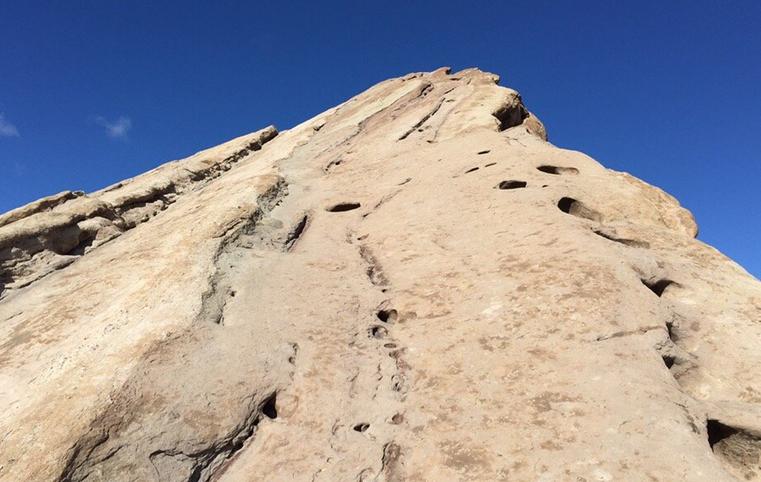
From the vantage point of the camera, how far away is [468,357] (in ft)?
20.3

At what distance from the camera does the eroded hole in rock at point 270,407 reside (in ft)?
19.0

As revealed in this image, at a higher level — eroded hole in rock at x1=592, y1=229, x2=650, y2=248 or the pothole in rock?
the pothole in rock

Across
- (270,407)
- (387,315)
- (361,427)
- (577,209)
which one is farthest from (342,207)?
(361,427)

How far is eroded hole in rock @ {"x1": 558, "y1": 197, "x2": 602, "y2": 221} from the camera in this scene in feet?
30.4

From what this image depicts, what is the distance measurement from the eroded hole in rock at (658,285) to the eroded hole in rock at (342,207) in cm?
564

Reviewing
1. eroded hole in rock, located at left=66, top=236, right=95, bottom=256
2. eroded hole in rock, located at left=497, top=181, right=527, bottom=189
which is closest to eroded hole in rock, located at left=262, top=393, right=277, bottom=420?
eroded hole in rock, located at left=497, top=181, right=527, bottom=189

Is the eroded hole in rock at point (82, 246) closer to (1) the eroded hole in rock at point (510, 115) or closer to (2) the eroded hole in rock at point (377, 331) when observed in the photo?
(2) the eroded hole in rock at point (377, 331)

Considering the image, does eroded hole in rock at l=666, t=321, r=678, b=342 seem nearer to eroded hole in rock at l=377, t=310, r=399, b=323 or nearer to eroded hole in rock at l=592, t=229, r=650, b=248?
eroded hole in rock at l=592, t=229, r=650, b=248

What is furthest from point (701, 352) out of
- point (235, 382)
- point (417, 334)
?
point (235, 382)

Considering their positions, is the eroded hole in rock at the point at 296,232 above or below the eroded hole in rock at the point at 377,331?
above

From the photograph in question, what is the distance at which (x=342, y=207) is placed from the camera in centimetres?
1125

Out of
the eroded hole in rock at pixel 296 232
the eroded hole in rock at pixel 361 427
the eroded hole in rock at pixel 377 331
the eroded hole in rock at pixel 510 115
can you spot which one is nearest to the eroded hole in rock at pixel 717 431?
the eroded hole in rock at pixel 361 427

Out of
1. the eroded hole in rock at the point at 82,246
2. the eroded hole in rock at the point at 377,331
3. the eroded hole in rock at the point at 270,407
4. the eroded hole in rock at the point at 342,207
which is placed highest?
the eroded hole in rock at the point at 342,207

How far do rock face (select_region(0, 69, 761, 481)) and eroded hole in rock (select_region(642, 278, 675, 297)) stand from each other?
0.07 ft
